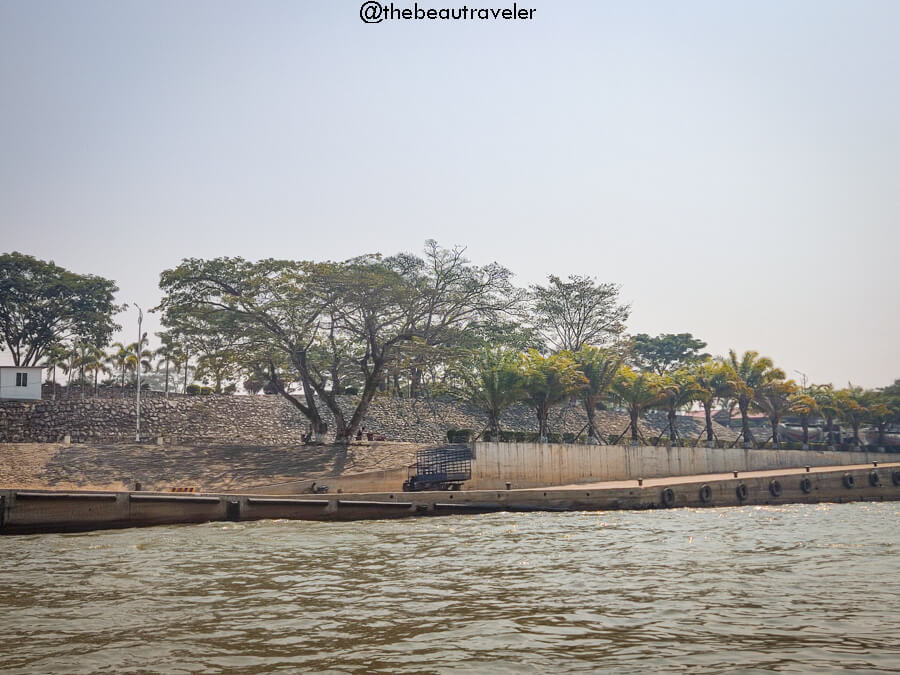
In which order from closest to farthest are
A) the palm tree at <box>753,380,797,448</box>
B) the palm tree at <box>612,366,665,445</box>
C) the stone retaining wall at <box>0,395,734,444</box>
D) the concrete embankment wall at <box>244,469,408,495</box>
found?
the concrete embankment wall at <box>244,469,408,495</box>
the stone retaining wall at <box>0,395,734,444</box>
the palm tree at <box>612,366,665,445</box>
the palm tree at <box>753,380,797,448</box>

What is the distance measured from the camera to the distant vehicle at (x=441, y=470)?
131 feet

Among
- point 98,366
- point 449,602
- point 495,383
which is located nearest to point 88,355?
point 98,366

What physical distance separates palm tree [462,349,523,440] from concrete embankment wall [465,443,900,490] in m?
3.91

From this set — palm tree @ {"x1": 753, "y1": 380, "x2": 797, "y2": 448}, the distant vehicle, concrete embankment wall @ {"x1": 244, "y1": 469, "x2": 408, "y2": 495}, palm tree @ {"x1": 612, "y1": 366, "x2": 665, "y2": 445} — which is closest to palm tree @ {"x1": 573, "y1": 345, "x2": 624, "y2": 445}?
palm tree @ {"x1": 612, "y1": 366, "x2": 665, "y2": 445}

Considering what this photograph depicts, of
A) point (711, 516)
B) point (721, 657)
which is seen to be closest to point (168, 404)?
point (711, 516)

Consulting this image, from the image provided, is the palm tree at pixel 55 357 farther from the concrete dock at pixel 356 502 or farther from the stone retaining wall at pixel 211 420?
the concrete dock at pixel 356 502

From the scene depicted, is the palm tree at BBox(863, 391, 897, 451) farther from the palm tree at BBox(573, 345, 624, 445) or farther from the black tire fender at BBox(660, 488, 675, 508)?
the black tire fender at BBox(660, 488, 675, 508)

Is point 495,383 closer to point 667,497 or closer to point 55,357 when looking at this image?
point 667,497

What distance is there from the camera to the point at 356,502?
32.9 meters

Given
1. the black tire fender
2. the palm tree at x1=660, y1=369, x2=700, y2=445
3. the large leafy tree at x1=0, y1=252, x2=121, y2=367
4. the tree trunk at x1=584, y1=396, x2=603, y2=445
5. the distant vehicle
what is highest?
the large leafy tree at x1=0, y1=252, x2=121, y2=367

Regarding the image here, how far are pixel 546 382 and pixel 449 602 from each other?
39957 millimetres

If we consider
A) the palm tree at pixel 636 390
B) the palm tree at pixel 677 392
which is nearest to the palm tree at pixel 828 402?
the palm tree at pixel 677 392

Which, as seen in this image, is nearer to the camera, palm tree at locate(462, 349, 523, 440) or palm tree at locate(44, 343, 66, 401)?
palm tree at locate(462, 349, 523, 440)

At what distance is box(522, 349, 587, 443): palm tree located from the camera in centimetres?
5328
